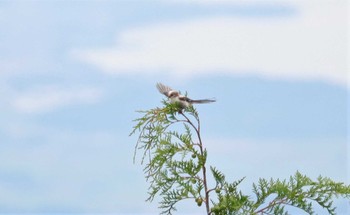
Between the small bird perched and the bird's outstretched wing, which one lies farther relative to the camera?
the bird's outstretched wing

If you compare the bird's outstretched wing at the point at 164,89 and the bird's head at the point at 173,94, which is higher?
the bird's outstretched wing at the point at 164,89

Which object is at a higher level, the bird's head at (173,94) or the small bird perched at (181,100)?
the bird's head at (173,94)

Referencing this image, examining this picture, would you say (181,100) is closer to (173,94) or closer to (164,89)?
(173,94)

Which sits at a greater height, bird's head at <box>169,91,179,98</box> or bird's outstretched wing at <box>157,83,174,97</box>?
bird's outstretched wing at <box>157,83,174,97</box>

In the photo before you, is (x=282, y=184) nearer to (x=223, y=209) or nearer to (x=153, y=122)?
(x=223, y=209)

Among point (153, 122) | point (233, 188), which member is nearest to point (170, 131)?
point (153, 122)

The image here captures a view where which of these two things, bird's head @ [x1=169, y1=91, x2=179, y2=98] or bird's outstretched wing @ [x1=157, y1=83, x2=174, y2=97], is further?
bird's outstretched wing @ [x1=157, y1=83, x2=174, y2=97]

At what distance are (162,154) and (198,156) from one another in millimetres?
175

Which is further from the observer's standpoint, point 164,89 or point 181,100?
point 164,89

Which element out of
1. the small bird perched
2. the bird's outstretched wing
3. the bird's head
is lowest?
the small bird perched

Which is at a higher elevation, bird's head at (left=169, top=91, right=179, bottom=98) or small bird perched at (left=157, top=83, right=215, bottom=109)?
bird's head at (left=169, top=91, right=179, bottom=98)

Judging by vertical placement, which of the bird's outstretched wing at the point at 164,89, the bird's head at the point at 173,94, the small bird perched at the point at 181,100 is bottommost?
the small bird perched at the point at 181,100

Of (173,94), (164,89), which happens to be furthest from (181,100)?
(164,89)

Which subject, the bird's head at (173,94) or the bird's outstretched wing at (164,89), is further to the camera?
the bird's outstretched wing at (164,89)
